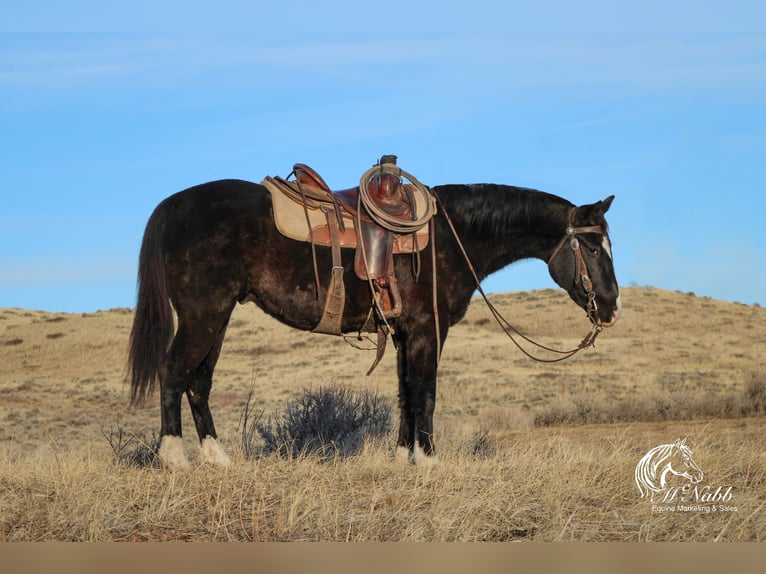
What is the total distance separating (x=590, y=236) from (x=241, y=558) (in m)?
4.90

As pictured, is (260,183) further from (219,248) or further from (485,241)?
(485,241)

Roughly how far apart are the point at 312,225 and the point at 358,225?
1.44ft

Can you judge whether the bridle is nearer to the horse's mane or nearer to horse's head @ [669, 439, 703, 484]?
the horse's mane

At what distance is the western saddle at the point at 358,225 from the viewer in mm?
7660

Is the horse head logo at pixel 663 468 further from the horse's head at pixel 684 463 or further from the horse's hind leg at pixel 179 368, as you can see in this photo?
the horse's hind leg at pixel 179 368

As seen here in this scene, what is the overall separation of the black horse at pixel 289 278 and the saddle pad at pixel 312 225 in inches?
3.4

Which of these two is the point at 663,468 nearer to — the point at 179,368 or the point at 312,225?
the point at 312,225

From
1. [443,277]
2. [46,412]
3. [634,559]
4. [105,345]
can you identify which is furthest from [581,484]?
[105,345]

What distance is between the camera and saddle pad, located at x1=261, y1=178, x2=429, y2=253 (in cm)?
762

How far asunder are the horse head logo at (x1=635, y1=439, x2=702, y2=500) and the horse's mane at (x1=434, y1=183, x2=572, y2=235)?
7.96 feet

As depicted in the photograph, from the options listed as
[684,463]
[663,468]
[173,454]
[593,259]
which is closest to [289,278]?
[173,454]

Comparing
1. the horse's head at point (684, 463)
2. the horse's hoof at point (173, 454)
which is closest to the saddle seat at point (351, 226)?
the horse's hoof at point (173, 454)

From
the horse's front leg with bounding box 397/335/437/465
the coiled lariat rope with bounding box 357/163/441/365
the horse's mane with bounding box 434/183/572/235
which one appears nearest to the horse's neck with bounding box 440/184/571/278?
the horse's mane with bounding box 434/183/572/235

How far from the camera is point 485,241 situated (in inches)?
333
